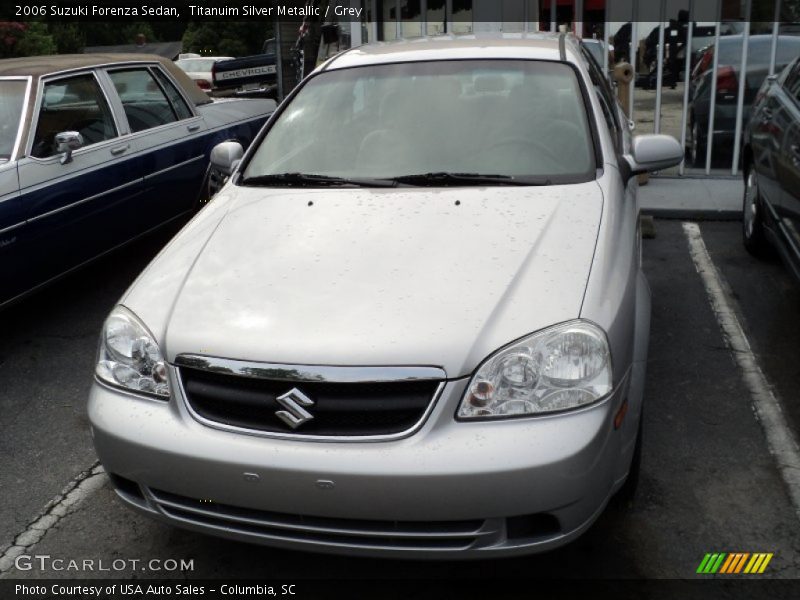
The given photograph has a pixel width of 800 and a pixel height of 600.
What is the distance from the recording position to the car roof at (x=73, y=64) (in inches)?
221

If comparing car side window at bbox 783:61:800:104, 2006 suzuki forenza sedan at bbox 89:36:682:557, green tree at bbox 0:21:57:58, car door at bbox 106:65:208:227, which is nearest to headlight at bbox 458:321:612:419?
2006 suzuki forenza sedan at bbox 89:36:682:557

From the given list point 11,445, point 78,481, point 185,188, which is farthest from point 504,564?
point 185,188

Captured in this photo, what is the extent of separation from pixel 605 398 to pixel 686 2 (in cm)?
698

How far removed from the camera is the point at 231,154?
4273 mm

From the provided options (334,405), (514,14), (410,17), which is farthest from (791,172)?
(410,17)

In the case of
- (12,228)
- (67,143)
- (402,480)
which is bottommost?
(402,480)

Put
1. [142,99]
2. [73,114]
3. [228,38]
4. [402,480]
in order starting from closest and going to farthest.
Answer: [402,480] < [73,114] < [142,99] < [228,38]

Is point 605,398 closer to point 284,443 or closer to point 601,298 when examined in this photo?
point 601,298

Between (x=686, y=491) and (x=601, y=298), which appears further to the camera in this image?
(x=686, y=491)

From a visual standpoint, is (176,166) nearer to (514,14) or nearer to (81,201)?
(81,201)

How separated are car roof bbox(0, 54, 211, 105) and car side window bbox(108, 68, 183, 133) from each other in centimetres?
12

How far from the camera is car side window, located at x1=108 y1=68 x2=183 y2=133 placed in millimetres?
6152

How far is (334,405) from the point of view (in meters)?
2.49

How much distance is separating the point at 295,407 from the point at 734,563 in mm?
1548
